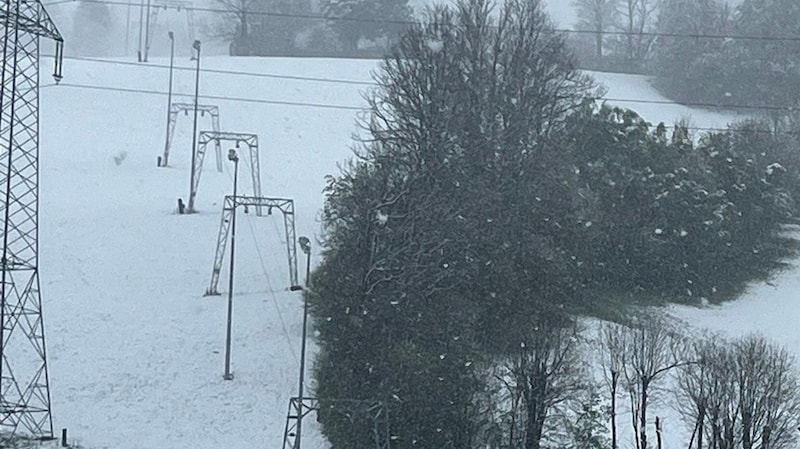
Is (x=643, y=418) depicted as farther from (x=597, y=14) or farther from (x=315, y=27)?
(x=597, y=14)

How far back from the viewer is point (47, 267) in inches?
1358

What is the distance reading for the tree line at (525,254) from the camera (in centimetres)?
2523

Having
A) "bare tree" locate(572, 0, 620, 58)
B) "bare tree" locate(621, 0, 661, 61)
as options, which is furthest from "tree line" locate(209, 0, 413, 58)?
"bare tree" locate(572, 0, 620, 58)

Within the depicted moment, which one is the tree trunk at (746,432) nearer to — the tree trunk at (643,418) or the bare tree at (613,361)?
the tree trunk at (643,418)

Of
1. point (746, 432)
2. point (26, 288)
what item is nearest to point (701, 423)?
point (746, 432)

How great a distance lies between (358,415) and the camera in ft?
82.4

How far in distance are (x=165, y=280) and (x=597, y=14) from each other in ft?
204

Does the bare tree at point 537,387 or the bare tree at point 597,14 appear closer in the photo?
the bare tree at point 537,387

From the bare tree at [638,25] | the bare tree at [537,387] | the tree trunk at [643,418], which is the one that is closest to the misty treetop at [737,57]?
the bare tree at [638,25]

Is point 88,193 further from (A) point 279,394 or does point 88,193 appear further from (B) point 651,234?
(B) point 651,234

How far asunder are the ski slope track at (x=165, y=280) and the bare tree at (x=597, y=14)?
119 ft

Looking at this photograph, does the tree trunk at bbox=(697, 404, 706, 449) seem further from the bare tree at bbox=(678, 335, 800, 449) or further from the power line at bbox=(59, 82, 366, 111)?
the power line at bbox=(59, 82, 366, 111)

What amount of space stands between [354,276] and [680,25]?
4776cm

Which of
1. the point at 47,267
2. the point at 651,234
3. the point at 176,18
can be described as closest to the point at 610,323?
the point at 651,234
